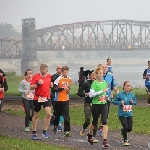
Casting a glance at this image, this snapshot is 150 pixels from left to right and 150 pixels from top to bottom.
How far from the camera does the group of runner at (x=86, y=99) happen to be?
45.3ft

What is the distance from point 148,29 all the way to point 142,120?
138 metres

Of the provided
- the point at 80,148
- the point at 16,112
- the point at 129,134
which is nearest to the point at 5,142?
the point at 80,148

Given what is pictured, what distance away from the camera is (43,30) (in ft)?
476

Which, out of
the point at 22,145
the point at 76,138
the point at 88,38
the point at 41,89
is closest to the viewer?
the point at 22,145

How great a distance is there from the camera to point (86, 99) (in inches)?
606

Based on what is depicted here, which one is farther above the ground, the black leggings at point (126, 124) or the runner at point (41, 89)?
the runner at point (41, 89)

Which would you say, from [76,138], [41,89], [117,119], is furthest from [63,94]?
[117,119]

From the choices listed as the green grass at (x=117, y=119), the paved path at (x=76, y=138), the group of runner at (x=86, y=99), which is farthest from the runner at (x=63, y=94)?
the green grass at (x=117, y=119)

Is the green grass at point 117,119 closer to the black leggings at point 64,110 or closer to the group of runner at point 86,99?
the group of runner at point 86,99

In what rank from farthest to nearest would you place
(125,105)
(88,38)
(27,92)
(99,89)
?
(88,38) < (27,92) < (125,105) < (99,89)

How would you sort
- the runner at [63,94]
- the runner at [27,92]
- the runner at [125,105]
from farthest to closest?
the runner at [27,92]
the runner at [63,94]
the runner at [125,105]


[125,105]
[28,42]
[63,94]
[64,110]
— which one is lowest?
[64,110]

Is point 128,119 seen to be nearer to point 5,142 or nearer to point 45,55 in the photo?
point 5,142

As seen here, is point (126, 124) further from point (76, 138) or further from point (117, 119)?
point (117, 119)
